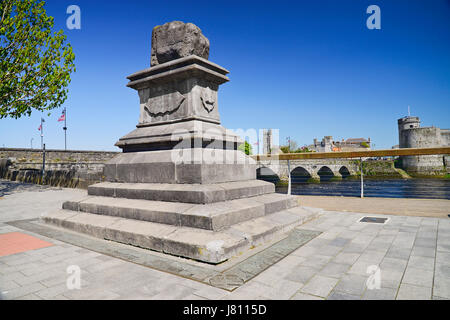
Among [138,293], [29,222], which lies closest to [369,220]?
[138,293]

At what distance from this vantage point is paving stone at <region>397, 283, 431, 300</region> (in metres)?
2.36

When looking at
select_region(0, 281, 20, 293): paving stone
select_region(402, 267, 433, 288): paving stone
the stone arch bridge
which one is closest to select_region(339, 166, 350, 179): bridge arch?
the stone arch bridge

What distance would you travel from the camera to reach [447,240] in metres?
4.04

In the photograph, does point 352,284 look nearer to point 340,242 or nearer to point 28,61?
point 340,242

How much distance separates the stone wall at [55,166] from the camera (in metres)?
14.4

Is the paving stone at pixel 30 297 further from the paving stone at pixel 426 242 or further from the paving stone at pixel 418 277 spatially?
the paving stone at pixel 426 242

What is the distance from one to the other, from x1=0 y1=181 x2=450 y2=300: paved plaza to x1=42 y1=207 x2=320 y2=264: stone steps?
53 cm

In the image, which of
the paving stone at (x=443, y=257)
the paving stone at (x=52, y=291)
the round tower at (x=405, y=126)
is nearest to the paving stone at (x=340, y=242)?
the paving stone at (x=443, y=257)

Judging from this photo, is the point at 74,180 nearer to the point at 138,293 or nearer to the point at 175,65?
the point at 175,65

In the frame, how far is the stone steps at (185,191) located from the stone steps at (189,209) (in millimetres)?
96

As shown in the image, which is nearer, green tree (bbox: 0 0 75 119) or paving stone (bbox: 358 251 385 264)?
paving stone (bbox: 358 251 385 264)

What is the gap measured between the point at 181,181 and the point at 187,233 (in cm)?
135

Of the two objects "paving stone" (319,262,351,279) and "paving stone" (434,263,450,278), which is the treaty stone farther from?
"paving stone" (434,263,450,278)

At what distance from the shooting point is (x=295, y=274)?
9.65 ft
